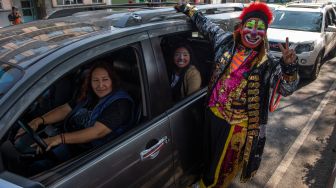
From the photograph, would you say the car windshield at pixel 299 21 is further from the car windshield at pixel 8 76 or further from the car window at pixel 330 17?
the car windshield at pixel 8 76

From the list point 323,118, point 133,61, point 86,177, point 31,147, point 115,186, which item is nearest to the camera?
point 86,177

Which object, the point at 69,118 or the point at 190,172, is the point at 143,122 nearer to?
the point at 69,118

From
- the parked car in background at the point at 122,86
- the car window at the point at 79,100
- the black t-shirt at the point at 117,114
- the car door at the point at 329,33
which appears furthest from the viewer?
the car door at the point at 329,33

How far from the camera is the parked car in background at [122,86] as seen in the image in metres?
1.49

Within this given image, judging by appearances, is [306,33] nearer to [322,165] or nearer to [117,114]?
[322,165]

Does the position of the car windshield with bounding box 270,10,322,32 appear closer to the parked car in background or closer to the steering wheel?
the parked car in background

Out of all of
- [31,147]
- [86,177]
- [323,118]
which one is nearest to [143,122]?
[86,177]

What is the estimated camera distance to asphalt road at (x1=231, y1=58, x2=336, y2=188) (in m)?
3.47

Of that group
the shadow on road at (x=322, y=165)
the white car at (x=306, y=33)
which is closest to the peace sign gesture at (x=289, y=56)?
the shadow on road at (x=322, y=165)

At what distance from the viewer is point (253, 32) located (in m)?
2.51

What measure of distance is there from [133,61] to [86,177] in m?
0.95

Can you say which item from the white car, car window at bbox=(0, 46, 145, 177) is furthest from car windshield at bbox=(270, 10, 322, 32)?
car window at bbox=(0, 46, 145, 177)

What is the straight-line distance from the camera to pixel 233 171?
9.42ft

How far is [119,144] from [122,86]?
609 mm
